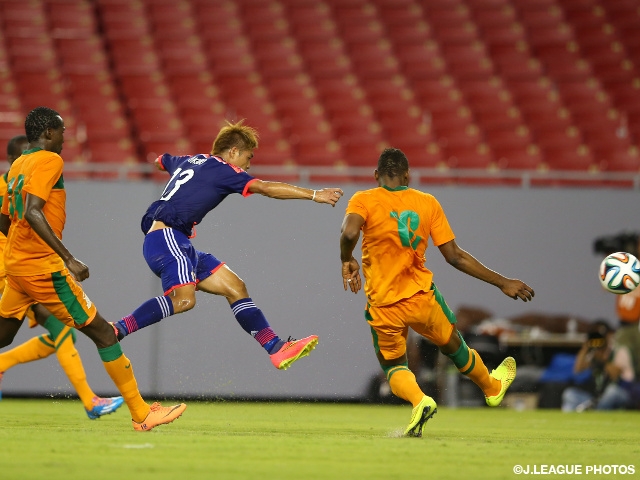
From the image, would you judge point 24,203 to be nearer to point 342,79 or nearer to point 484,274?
point 484,274

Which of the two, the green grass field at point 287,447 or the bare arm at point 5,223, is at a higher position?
the bare arm at point 5,223

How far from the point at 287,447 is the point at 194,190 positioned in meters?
2.36

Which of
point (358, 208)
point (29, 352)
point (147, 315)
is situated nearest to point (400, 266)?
point (358, 208)

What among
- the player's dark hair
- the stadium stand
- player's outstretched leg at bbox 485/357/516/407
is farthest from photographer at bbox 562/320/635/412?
the player's dark hair

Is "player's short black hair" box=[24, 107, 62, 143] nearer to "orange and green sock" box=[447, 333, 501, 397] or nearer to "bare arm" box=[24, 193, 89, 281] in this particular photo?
"bare arm" box=[24, 193, 89, 281]

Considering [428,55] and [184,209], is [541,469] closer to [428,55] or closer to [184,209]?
[184,209]

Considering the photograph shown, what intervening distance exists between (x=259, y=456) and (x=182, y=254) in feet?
8.05

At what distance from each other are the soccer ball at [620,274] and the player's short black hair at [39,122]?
4735mm

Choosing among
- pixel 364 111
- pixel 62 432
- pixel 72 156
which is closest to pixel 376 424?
pixel 62 432

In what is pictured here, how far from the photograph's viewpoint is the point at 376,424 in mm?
8945

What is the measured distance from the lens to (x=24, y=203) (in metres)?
6.61

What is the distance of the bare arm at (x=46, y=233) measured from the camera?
20.4 feet

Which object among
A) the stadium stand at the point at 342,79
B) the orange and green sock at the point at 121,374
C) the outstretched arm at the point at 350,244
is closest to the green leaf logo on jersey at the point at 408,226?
the outstretched arm at the point at 350,244

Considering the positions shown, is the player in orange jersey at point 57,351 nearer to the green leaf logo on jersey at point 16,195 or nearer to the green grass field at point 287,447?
the green grass field at point 287,447
